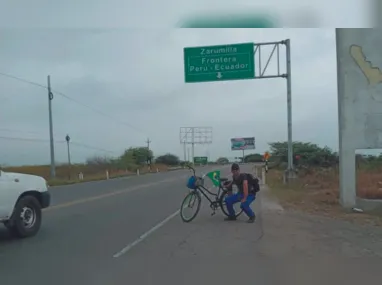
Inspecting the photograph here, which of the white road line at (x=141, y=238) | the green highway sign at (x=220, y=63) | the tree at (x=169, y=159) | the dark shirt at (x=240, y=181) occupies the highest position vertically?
the green highway sign at (x=220, y=63)

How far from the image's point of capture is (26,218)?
8.94m

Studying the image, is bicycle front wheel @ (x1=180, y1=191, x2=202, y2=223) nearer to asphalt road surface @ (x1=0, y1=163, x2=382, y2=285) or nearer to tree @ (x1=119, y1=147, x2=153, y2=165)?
asphalt road surface @ (x1=0, y1=163, x2=382, y2=285)

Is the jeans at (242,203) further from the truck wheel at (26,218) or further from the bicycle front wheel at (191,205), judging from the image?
the truck wheel at (26,218)

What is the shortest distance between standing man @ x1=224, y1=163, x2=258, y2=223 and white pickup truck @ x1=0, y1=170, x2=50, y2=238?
166 inches

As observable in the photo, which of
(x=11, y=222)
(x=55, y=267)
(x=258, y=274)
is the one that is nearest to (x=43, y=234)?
(x=11, y=222)

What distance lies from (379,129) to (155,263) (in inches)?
340

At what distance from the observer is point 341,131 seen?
12750 millimetres

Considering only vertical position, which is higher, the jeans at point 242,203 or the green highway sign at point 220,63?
the green highway sign at point 220,63

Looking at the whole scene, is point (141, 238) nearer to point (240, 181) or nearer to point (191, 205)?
point (191, 205)

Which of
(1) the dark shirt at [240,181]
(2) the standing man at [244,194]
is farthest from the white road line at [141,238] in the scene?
(1) the dark shirt at [240,181]

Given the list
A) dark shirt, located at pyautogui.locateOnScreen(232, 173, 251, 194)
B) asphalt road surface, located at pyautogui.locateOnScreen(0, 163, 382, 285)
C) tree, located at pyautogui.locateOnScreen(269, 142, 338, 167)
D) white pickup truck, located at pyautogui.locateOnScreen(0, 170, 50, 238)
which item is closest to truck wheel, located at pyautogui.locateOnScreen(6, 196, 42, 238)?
white pickup truck, located at pyautogui.locateOnScreen(0, 170, 50, 238)

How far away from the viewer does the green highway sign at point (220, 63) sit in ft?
67.3

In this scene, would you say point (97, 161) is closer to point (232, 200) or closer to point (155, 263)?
point (232, 200)

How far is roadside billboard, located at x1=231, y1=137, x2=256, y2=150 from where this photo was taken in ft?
209
